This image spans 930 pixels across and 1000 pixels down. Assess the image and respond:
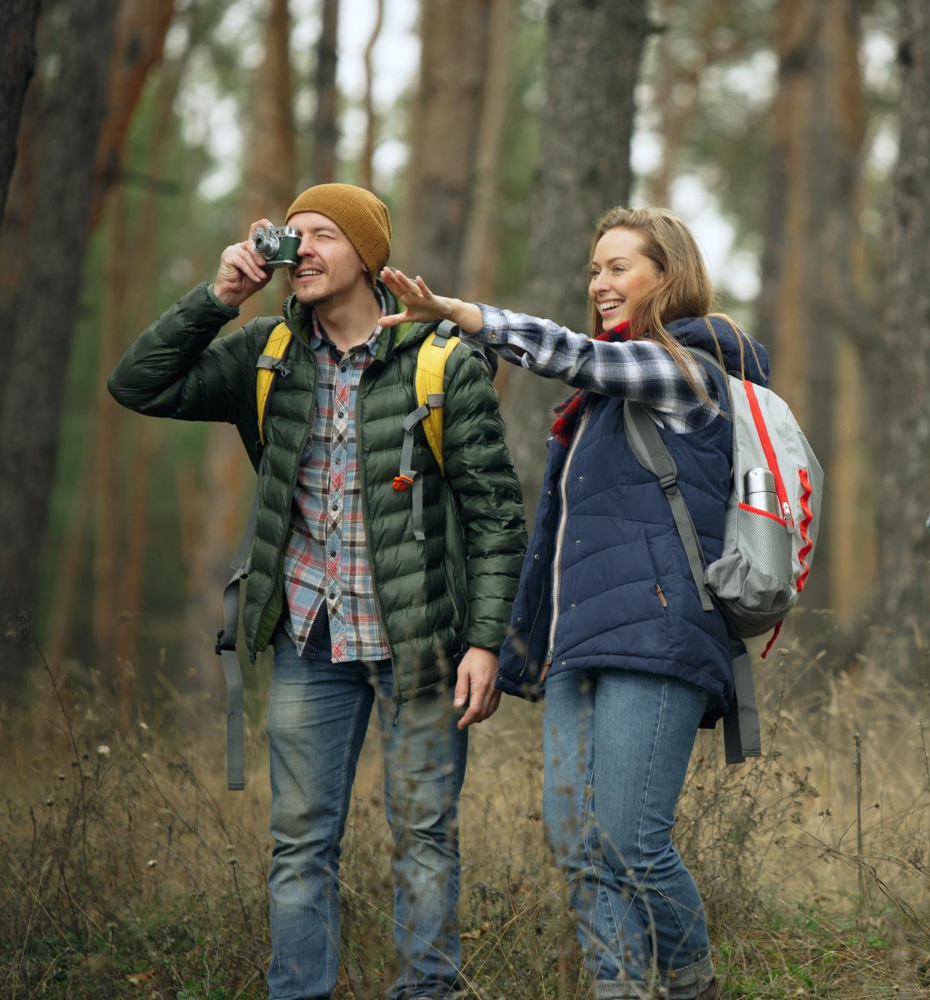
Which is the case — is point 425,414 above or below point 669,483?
above

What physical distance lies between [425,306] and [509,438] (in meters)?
4.31

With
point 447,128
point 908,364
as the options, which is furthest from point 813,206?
point 908,364

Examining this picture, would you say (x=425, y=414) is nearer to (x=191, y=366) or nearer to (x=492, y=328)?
(x=492, y=328)

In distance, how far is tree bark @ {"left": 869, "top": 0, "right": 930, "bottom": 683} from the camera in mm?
7012

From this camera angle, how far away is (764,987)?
3.73 m

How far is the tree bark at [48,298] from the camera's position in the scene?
328 inches

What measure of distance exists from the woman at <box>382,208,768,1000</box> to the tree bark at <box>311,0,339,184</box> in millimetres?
9305

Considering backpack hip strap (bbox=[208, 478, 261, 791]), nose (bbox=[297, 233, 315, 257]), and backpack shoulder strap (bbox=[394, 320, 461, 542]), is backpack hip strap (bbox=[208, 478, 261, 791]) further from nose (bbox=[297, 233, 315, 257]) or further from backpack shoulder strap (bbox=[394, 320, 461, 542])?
nose (bbox=[297, 233, 315, 257])

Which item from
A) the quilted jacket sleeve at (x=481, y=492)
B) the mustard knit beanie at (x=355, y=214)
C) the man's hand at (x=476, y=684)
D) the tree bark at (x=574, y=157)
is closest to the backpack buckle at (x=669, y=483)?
the quilted jacket sleeve at (x=481, y=492)

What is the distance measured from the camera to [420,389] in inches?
135

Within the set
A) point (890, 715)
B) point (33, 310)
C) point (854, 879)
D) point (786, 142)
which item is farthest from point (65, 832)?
point (786, 142)

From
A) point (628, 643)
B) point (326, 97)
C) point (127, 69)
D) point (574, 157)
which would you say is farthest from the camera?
point (326, 97)


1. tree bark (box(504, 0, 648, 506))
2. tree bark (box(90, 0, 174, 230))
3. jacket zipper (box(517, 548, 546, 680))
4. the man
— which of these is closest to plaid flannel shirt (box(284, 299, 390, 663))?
the man

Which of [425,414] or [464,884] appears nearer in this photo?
[425,414]
